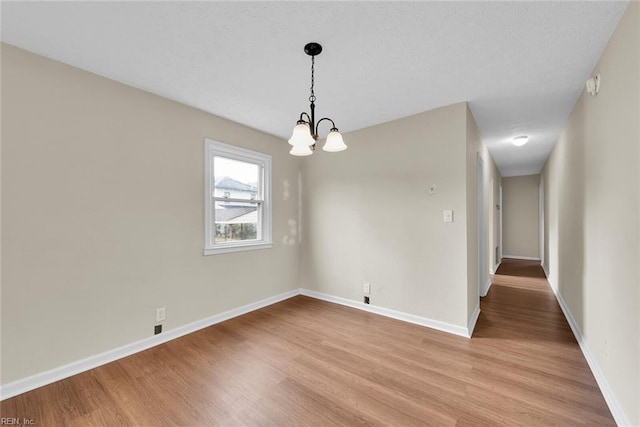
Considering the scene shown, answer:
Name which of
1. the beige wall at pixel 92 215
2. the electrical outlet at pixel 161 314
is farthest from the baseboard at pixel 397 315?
the electrical outlet at pixel 161 314

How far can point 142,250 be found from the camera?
2535mm

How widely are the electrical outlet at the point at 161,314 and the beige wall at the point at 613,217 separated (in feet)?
11.4

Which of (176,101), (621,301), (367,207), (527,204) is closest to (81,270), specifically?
(176,101)

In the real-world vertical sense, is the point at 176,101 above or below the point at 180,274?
above

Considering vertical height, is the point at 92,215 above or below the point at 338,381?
above

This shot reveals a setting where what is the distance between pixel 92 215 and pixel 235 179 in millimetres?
1527

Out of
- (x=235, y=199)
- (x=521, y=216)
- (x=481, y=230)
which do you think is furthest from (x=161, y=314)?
(x=521, y=216)

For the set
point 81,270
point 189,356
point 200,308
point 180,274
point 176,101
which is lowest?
point 189,356

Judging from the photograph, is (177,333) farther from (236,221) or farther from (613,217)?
(613,217)

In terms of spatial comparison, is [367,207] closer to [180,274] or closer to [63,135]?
[180,274]

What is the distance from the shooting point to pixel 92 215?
2234 millimetres

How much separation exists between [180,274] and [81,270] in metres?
0.82

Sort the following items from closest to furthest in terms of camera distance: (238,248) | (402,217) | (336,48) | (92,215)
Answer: (336,48), (92,215), (402,217), (238,248)

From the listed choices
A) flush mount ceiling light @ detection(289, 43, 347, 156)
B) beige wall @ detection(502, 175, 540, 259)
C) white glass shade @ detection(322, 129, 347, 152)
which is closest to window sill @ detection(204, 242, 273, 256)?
flush mount ceiling light @ detection(289, 43, 347, 156)
